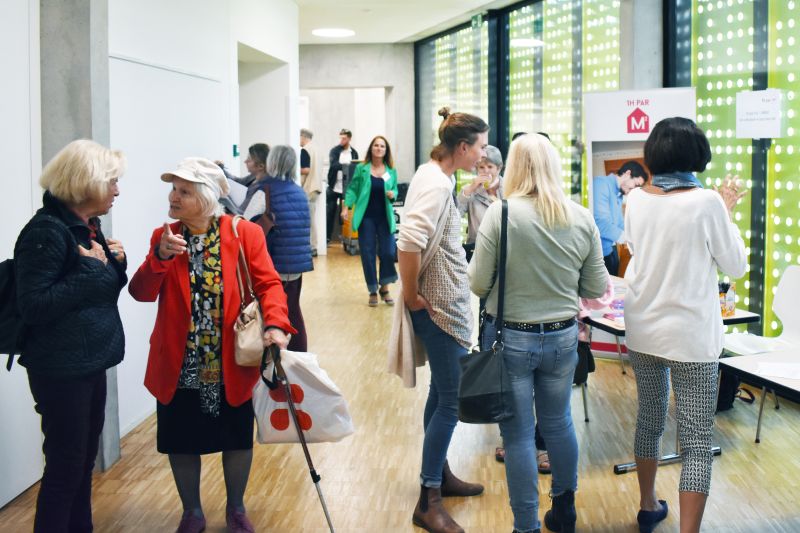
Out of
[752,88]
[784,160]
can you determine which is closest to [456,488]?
[784,160]

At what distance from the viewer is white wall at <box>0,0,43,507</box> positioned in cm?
367

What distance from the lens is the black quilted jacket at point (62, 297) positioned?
2.78 metres

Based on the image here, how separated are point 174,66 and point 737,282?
386 cm

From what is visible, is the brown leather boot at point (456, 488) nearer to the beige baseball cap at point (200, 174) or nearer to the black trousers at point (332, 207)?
the beige baseball cap at point (200, 174)

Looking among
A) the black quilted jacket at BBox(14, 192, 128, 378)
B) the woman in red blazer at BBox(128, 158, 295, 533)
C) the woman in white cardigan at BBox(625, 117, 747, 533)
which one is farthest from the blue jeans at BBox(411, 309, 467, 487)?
the black quilted jacket at BBox(14, 192, 128, 378)

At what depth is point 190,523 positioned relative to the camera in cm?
347

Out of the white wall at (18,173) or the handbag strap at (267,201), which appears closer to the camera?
the white wall at (18,173)

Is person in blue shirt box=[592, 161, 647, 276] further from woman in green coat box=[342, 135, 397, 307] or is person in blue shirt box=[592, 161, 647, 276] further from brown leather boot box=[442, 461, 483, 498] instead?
woman in green coat box=[342, 135, 397, 307]

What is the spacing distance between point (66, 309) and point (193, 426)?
2.37 ft

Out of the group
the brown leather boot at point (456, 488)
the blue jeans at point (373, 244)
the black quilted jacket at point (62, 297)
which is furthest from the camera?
the blue jeans at point (373, 244)

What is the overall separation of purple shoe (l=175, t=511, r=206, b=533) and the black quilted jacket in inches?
32.0

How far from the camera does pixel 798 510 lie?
3719mm

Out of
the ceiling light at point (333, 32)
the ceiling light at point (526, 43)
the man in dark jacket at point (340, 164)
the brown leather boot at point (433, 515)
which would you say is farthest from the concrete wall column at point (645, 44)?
the man in dark jacket at point (340, 164)

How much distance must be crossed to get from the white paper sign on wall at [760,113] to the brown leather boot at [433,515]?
3.21m
